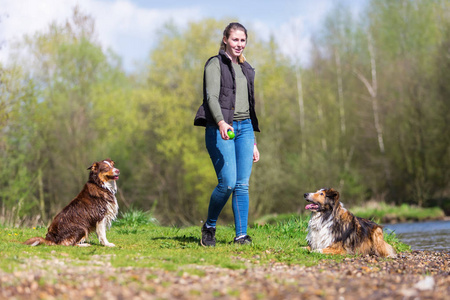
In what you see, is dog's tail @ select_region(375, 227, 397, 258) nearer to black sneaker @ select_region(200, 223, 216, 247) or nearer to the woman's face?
black sneaker @ select_region(200, 223, 216, 247)

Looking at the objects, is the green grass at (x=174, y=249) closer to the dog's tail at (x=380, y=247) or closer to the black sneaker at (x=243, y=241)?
the black sneaker at (x=243, y=241)

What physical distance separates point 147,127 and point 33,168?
6.97 metres

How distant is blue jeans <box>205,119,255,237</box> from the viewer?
269 inches

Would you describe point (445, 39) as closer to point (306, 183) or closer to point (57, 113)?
point (306, 183)

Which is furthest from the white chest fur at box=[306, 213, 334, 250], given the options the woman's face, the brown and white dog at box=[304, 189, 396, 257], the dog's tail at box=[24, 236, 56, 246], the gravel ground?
the dog's tail at box=[24, 236, 56, 246]

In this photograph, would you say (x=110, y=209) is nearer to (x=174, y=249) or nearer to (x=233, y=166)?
(x=174, y=249)

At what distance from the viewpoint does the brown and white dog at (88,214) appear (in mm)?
7168

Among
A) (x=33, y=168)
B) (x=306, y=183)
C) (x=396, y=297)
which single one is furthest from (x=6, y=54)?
(x=396, y=297)

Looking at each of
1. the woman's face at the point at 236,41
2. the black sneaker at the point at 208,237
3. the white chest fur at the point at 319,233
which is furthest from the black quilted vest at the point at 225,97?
the white chest fur at the point at 319,233

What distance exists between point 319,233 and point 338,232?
0.28m

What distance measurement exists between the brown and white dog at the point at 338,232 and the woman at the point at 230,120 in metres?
1.07

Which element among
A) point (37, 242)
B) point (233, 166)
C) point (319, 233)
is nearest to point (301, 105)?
point (319, 233)

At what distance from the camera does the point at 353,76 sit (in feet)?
105

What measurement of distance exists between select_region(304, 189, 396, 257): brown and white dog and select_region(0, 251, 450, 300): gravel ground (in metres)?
1.60
